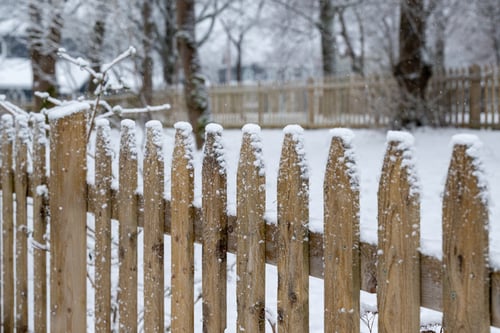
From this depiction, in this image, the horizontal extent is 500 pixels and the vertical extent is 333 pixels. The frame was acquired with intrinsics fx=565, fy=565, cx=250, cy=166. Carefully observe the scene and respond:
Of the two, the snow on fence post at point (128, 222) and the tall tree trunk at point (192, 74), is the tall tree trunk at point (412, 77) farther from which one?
the snow on fence post at point (128, 222)

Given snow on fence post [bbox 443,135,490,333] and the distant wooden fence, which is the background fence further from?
snow on fence post [bbox 443,135,490,333]

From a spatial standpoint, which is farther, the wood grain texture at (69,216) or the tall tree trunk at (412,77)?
the tall tree trunk at (412,77)

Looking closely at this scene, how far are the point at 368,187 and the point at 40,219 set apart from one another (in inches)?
182

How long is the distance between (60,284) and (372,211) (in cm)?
351

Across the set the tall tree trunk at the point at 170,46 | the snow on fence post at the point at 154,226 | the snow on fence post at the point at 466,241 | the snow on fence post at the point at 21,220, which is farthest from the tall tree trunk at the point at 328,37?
the snow on fence post at the point at 466,241

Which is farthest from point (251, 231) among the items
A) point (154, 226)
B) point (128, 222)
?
point (128, 222)

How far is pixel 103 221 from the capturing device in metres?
2.19

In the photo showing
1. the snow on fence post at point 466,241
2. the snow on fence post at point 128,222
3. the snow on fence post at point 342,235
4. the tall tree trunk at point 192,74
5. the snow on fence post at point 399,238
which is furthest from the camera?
the tall tree trunk at point 192,74

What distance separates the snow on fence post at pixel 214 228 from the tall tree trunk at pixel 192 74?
7.64m

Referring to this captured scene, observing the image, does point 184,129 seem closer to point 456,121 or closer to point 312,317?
point 312,317

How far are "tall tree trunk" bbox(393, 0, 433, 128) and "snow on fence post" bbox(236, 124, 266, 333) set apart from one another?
919cm

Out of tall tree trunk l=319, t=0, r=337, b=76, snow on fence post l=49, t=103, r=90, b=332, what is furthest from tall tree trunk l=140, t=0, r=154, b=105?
tall tree trunk l=319, t=0, r=337, b=76

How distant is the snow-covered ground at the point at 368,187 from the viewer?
1623 mm

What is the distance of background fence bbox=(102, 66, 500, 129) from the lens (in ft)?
35.7
